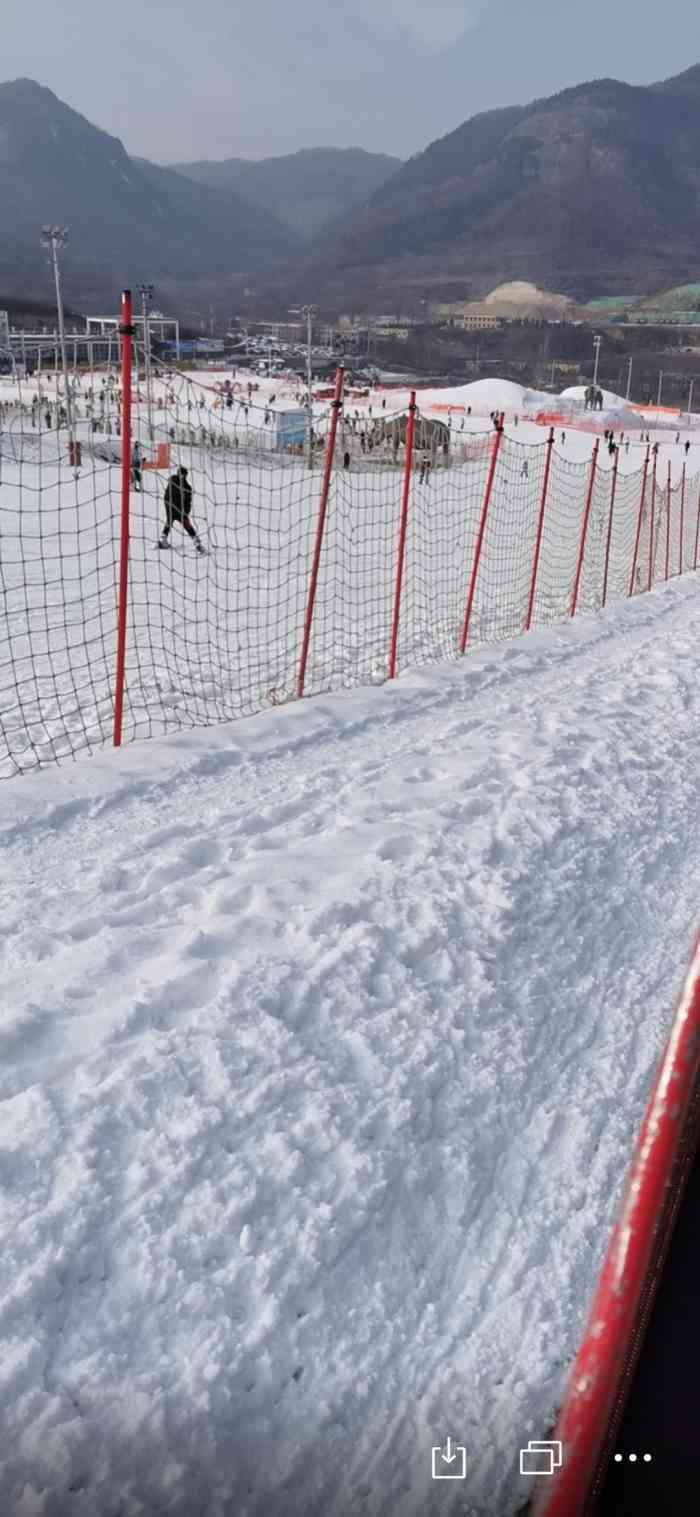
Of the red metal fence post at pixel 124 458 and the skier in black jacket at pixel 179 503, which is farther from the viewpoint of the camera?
the skier in black jacket at pixel 179 503

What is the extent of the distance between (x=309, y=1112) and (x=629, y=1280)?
3.41 ft

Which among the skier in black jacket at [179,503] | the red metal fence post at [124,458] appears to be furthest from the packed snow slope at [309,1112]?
the skier in black jacket at [179,503]

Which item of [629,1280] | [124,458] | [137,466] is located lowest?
[629,1280]

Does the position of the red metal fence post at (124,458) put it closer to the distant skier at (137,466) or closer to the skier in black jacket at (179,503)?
the distant skier at (137,466)

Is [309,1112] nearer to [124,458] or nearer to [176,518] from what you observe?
[124,458]

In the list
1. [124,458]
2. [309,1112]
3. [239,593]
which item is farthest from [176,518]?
[309,1112]

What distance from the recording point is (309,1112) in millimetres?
3229

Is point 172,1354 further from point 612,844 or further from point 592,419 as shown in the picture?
point 592,419

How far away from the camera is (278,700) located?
7.57 metres

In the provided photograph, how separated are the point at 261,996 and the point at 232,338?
17242cm

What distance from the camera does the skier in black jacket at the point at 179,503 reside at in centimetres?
1380

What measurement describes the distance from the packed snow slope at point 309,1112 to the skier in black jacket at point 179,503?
8.76 meters

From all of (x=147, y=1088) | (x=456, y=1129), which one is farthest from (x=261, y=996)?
(x=456, y=1129)

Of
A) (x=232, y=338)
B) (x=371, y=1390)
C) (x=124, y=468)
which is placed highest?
(x=232, y=338)
